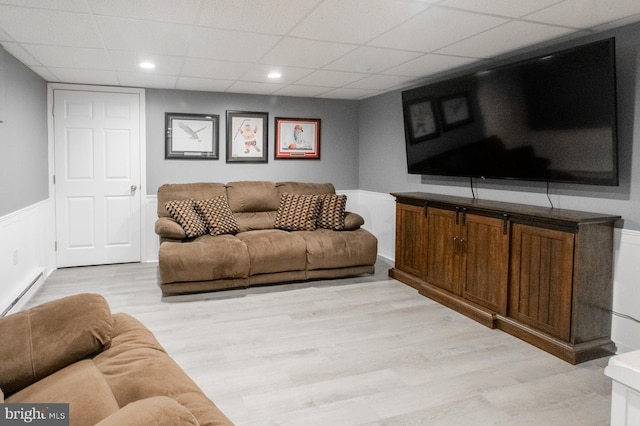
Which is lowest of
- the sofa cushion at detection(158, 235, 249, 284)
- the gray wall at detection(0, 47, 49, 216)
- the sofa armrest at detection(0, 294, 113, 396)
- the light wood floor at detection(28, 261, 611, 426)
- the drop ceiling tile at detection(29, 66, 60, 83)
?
the light wood floor at detection(28, 261, 611, 426)

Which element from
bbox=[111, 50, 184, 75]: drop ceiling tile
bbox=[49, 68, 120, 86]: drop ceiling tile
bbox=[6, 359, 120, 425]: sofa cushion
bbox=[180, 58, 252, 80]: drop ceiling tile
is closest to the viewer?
bbox=[6, 359, 120, 425]: sofa cushion

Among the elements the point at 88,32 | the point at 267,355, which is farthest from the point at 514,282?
the point at 88,32

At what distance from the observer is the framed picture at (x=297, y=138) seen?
6.00 metres

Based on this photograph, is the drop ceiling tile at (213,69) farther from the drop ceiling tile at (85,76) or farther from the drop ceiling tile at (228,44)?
the drop ceiling tile at (85,76)

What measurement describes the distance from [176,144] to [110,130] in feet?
2.47

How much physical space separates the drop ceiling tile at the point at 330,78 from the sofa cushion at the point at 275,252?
166cm

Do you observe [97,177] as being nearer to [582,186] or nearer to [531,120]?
[531,120]

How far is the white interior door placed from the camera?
5.16 metres

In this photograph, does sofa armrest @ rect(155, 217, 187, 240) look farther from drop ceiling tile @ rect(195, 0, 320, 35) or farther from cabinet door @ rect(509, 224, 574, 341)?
cabinet door @ rect(509, 224, 574, 341)

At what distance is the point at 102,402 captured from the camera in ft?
4.50

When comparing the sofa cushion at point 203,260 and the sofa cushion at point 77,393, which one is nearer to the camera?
the sofa cushion at point 77,393

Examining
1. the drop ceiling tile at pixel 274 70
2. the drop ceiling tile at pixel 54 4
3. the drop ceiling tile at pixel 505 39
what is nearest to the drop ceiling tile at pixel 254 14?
the drop ceiling tile at pixel 54 4

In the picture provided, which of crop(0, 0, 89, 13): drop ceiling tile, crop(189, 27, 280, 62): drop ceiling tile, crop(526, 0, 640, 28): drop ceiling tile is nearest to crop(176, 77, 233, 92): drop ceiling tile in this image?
crop(189, 27, 280, 62): drop ceiling tile

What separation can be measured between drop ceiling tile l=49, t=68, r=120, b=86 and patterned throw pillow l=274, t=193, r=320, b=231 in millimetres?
2268
